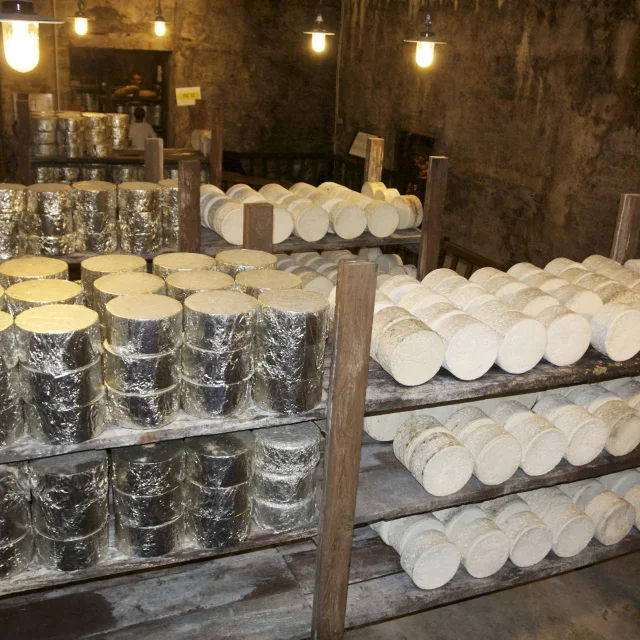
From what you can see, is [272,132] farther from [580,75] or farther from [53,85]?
[580,75]

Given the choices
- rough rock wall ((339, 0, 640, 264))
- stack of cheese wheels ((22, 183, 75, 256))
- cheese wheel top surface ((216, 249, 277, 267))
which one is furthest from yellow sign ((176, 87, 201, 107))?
cheese wheel top surface ((216, 249, 277, 267))

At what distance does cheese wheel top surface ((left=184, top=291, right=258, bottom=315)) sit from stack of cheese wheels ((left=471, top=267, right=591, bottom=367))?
1195 mm

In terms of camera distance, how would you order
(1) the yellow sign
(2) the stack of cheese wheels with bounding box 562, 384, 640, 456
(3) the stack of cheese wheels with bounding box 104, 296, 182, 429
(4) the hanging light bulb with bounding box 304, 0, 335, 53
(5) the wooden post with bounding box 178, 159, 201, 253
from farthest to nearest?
(1) the yellow sign → (4) the hanging light bulb with bounding box 304, 0, 335, 53 → (5) the wooden post with bounding box 178, 159, 201, 253 → (2) the stack of cheese wheels with bounding box 562, 384, 640, 456 → (3) the stack of cheese wheels with bounding box 104, 296, 182, 429

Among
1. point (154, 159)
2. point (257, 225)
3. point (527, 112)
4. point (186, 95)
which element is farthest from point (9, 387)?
point (186, 95)

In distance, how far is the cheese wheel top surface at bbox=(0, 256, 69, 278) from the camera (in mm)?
2643

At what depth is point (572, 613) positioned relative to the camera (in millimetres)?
3734

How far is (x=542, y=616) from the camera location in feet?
12.1

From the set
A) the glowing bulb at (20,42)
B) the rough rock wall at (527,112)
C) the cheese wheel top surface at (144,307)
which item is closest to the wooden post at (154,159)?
the glowing bulb at (20,42)

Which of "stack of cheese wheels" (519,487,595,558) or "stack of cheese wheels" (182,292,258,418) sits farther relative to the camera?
"stack of cheese wheels" (519,487,595,558)

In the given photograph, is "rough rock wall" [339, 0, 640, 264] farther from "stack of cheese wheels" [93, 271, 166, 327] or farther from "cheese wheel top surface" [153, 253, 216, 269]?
"stack of cheese wheels" [93, 271, 166, 327]

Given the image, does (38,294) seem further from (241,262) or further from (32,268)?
(241,262)

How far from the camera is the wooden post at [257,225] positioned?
3.33 m

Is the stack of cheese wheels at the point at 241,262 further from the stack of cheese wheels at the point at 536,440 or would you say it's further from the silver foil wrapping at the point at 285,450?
the stack of cheese wheels at the point at 536,440

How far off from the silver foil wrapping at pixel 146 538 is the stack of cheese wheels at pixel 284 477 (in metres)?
0.32
